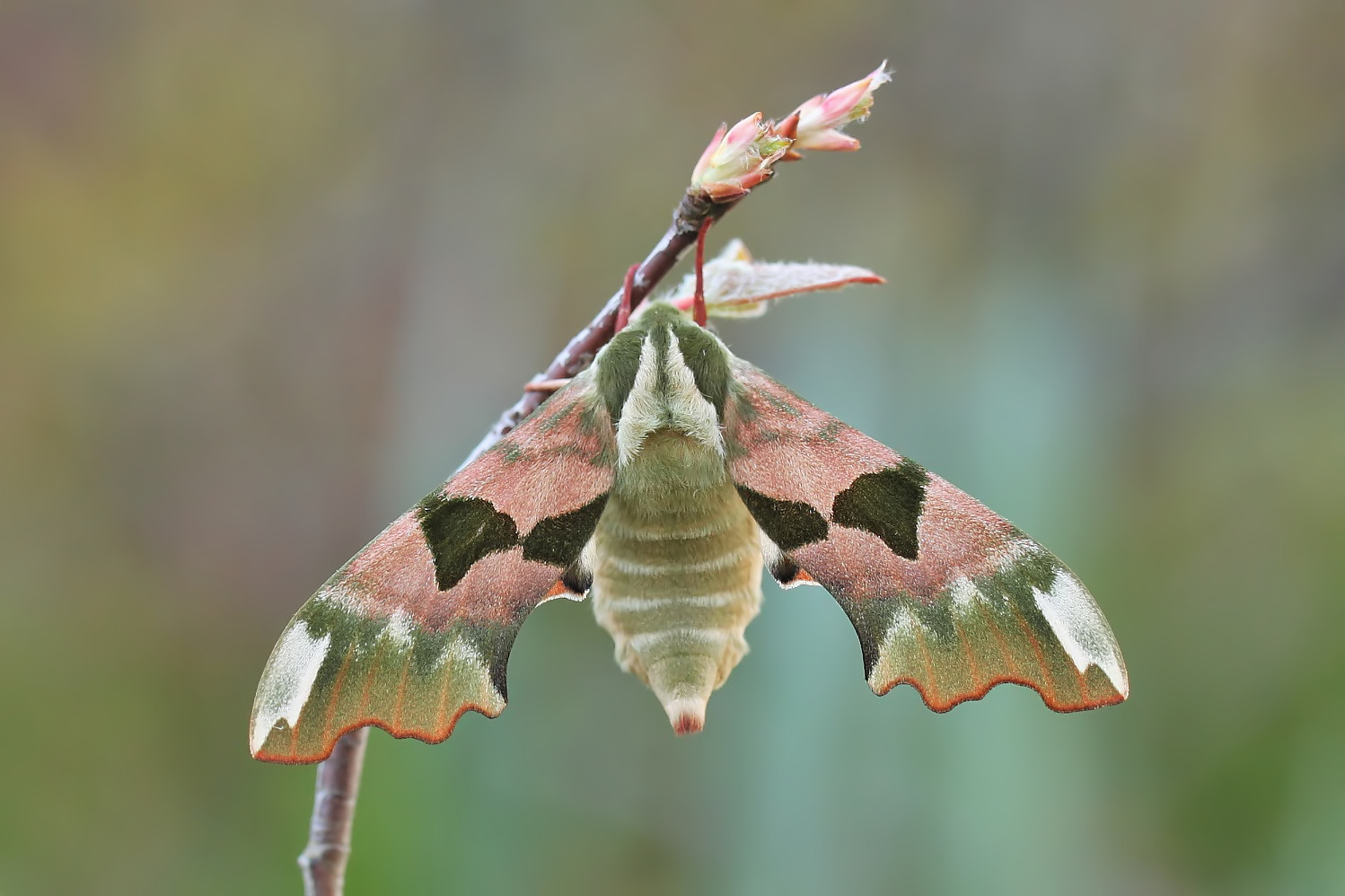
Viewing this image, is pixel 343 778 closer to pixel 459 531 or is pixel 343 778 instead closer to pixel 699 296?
pixel 459 531

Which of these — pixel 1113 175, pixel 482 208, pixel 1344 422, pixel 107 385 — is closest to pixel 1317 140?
pixel 1113 175

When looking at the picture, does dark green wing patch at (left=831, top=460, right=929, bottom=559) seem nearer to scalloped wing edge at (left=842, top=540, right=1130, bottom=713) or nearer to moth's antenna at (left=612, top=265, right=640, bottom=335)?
scalloped wing edge at (left=842, top=540, right=1130, bottom=713)

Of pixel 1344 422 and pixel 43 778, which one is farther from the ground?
pixel 1344 422

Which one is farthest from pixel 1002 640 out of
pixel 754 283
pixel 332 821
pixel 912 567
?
pixel 332 821

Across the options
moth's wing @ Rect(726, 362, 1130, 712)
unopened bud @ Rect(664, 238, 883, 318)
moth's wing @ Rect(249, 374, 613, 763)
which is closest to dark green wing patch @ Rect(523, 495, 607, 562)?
moth's wing @ Rect(249, 374, 613, 763)

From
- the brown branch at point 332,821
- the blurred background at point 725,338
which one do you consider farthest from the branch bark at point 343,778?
the blurred background at point 725,338

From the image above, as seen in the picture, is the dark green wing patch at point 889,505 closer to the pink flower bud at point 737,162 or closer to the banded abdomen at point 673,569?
the banded abdomen at point 673,569

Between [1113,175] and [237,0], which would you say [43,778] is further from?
[1113,175]
